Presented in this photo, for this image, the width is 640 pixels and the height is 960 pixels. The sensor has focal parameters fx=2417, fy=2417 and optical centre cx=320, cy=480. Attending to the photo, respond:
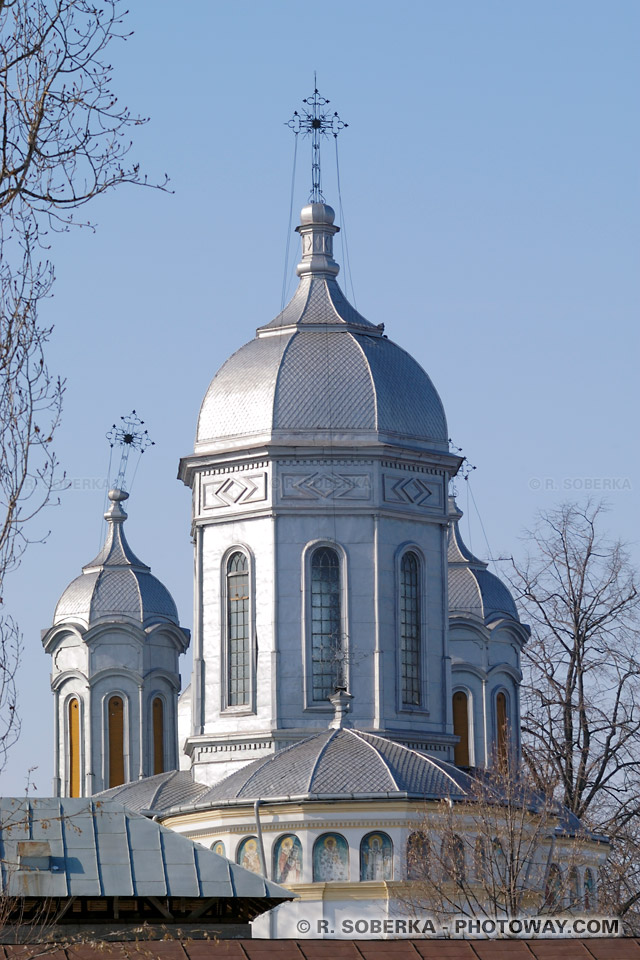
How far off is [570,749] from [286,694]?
812 cm

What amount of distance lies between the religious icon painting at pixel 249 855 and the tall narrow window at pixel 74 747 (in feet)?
38.7

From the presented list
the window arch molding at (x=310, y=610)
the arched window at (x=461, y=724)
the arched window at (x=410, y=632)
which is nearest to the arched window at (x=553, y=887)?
the arched window at (x=410, y=632)

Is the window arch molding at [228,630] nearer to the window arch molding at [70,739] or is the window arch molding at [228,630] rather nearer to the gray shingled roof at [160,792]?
the gray shingled roof at [160,792]

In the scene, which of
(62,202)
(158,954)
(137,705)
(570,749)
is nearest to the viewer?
(62,202)

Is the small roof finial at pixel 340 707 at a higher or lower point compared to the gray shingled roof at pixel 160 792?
higher

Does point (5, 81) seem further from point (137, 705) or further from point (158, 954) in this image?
point (137, 705)

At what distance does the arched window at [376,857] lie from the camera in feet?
118

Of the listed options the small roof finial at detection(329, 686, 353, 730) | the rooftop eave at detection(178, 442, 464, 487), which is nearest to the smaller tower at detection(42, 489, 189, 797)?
the rooftop eave at detection(178, 442, 464, 487)

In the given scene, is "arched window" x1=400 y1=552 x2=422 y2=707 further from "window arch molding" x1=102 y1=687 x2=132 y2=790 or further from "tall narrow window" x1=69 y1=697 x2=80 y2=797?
"tall narrow window" x1=69 y1=697 x2=80 y2=797

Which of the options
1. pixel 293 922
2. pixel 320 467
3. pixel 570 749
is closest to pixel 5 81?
pixel 293 922

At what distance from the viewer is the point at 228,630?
135 feet

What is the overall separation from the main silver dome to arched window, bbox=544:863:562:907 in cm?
838

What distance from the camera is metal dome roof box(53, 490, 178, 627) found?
163 feet

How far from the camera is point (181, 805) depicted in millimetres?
38844
